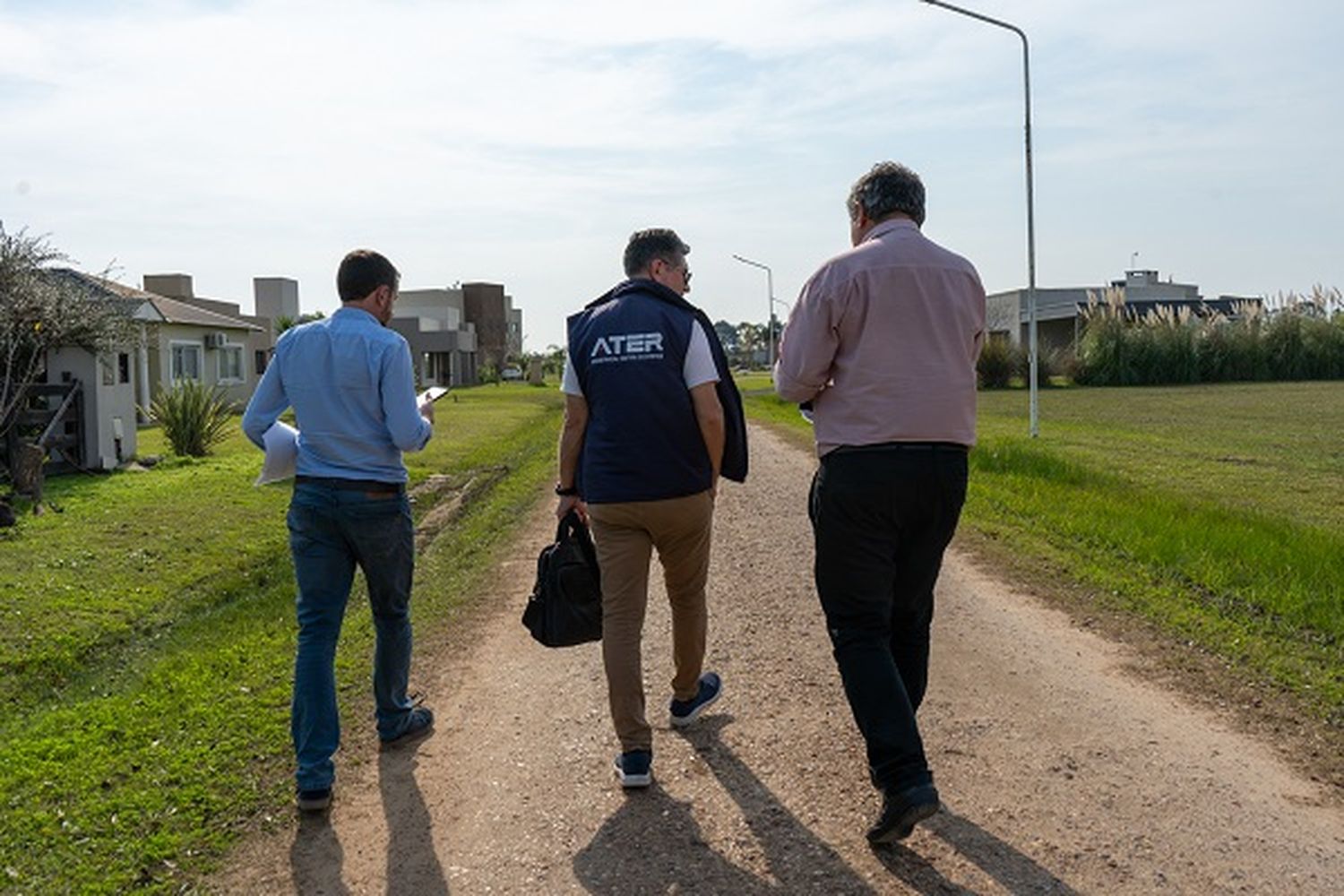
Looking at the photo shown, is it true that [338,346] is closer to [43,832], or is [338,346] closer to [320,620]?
[320,620]

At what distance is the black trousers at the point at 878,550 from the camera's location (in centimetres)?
420

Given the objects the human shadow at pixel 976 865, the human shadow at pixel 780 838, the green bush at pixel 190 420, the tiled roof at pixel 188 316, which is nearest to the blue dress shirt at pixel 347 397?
the human shadow at pixel 780 838

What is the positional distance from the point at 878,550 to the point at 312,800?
7.10 ft

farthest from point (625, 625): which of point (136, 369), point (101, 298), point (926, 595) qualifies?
point (136, 369)

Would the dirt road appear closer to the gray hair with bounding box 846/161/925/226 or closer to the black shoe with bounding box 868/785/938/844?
the black shoe with bounding box 868/785/938/844

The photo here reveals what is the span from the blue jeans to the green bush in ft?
53.2

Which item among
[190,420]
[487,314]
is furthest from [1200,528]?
[487,314]

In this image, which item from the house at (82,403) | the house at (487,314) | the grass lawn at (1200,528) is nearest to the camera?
the grass lawn at (1200,528)

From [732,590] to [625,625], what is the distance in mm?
3763

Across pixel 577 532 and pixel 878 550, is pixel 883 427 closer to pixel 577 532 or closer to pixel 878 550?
pixel 878 550

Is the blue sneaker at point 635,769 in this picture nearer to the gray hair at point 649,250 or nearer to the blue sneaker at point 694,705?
the blue sneaker at point 694,705

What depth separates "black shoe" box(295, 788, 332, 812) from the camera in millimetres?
4629

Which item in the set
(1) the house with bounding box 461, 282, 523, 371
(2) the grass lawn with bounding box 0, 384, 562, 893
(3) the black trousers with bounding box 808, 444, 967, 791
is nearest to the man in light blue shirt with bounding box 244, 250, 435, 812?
(2) the grass lawn with bounding box 0, 384, 562, 893

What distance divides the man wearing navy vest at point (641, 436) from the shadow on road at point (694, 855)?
283 millimetres
